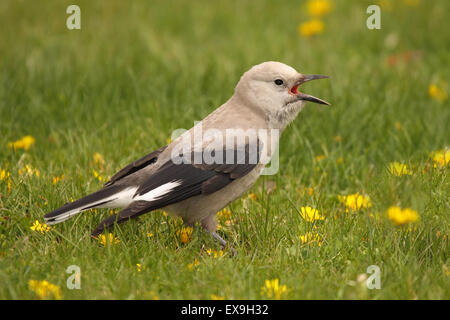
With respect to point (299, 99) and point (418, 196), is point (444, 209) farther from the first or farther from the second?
point (299, 99)

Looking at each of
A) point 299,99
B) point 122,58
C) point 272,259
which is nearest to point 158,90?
point 122,58

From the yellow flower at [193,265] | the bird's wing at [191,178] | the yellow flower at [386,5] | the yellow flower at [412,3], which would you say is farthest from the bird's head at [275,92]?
the yellow flower at [412,3]

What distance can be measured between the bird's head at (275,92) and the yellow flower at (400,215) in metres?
1.02

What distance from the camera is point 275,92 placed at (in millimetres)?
4066

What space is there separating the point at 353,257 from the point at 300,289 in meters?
0.50

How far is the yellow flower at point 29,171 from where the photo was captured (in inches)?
166

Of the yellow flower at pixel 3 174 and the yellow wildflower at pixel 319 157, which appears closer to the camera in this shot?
the yellow flower at pixel 3 174

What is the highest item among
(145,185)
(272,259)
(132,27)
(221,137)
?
(132,27)

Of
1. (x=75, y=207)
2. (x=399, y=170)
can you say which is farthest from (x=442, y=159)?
(x=75, y=207)

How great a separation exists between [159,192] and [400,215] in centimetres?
137

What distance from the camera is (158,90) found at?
602 cm

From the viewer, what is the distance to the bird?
142 inches

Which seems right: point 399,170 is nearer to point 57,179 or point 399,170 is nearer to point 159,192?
point 159,192

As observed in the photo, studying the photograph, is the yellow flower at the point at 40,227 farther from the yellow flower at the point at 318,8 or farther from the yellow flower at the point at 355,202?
the yellow flower at the point at 318,8
